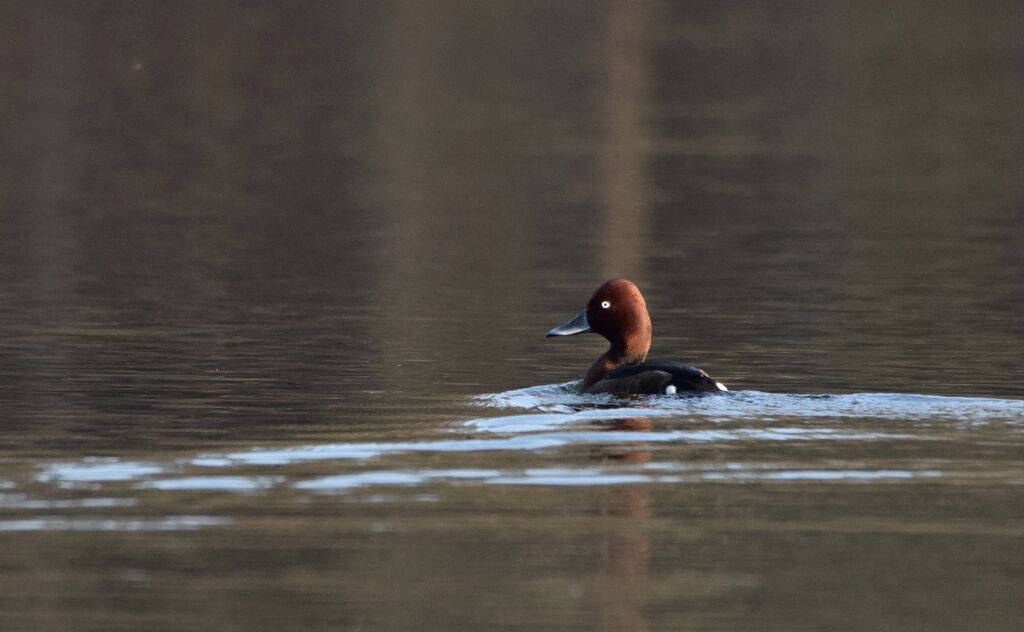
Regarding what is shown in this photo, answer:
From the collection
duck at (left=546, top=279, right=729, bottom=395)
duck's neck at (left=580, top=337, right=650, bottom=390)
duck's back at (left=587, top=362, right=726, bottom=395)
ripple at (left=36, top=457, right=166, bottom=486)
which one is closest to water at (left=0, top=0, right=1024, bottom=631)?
ripple at (left=36, top=457, right=166, bottom=486)

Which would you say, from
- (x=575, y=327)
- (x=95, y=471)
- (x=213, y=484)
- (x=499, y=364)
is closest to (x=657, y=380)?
(x=575, y=327)

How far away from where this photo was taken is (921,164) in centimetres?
3272

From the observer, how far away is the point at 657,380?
12.9 m

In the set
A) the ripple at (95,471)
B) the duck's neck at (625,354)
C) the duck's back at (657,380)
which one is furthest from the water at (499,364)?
the duck's neck at (625,354)

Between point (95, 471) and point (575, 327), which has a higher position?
point (95, 471)

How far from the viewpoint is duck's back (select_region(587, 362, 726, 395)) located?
1261cm

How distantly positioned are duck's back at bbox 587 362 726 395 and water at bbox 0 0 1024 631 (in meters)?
0.14

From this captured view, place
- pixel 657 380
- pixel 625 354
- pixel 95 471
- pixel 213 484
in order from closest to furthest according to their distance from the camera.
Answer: pixel 213 484, pixel 95 471, pixel 657 380, pixel 625 354

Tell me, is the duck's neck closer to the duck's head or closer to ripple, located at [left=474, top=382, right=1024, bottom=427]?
the duck's head

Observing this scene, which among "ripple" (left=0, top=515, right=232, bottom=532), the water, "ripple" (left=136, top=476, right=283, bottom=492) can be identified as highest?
"ripple" (left=0, top=515, right=232, bottom=532)

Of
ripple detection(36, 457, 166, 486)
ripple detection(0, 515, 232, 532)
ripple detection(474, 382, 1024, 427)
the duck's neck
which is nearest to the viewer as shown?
ripple detection(0, 515, 232, 532)

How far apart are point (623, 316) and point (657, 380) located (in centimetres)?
134

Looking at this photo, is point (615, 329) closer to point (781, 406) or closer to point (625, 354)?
point (625, 354)

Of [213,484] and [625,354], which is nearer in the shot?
[213,484]
